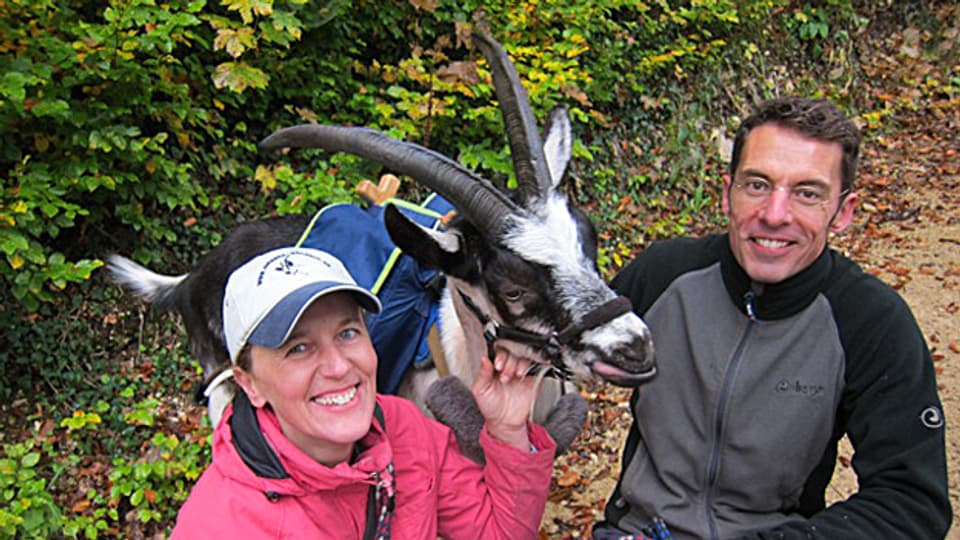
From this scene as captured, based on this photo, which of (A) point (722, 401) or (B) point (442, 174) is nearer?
(A) point (722, 401)

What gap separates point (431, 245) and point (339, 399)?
0.94m

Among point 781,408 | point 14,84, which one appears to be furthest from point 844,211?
point 14,84

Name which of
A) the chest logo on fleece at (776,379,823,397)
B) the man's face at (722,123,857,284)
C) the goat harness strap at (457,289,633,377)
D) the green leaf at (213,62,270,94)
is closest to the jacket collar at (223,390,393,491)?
the goat harness strap at (457,289,633,377)

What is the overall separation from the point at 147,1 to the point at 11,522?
3.30 metres

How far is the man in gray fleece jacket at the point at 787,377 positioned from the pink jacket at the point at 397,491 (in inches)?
21.0

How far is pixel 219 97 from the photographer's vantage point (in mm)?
5855

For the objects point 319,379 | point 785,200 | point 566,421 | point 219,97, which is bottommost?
point 566,421

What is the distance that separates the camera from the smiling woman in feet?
6.70

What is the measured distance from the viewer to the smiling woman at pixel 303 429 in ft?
6.70

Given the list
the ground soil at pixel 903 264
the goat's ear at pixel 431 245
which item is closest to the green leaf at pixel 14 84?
the goat's ear at pixel 431 245

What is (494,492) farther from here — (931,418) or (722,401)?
(931,418)

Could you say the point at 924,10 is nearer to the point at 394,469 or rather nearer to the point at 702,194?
the point at 702,194

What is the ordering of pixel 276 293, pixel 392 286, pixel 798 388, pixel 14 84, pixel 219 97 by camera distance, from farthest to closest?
pixel 219 97 < pixel 14 84 < pixel 392 286 < pixel 798 388 < pixel 276 293

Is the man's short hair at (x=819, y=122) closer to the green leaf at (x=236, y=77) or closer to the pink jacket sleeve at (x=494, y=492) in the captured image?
the pink jacket sleeve at (x=494, y=492)
